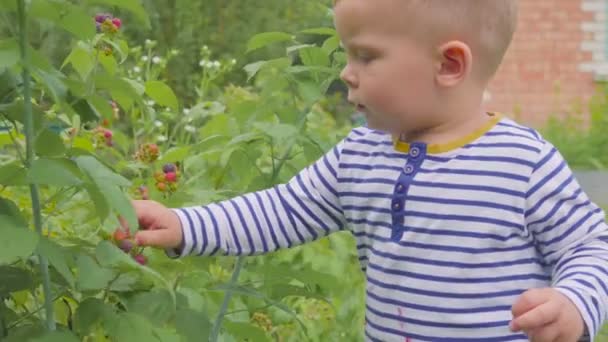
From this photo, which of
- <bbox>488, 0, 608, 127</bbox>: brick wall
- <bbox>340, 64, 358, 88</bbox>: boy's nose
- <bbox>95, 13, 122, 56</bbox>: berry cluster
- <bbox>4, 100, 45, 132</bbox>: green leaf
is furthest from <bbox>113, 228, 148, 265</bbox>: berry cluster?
<bbox>488, 0, 608, 127</bbox>: brick wall

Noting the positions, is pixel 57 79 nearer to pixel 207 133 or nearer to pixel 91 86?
pixel 91 86

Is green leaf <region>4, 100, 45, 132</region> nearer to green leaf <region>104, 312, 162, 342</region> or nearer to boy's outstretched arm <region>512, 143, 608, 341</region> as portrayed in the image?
green leaf <region>104, 312, 162, 342</region>

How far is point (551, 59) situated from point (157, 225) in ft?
36.2

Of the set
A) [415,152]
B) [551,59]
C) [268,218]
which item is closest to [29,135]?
[268,218]

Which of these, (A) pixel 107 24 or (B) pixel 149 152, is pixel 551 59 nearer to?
(B) pixel 149 152

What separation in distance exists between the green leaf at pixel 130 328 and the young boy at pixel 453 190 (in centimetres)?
13

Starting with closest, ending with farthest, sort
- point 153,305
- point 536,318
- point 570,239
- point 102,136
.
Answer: point 536,318 → point 570,239 → point 153,305 → point 102,136

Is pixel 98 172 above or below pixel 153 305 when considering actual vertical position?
above

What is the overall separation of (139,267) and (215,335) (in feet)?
1.63

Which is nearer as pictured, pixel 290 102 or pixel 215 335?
pixel 215 335

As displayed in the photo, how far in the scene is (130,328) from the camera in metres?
2.29

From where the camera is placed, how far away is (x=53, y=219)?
2980 millimetres

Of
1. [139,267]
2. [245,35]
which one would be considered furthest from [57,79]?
[245,35]

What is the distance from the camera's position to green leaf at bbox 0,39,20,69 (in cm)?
198
